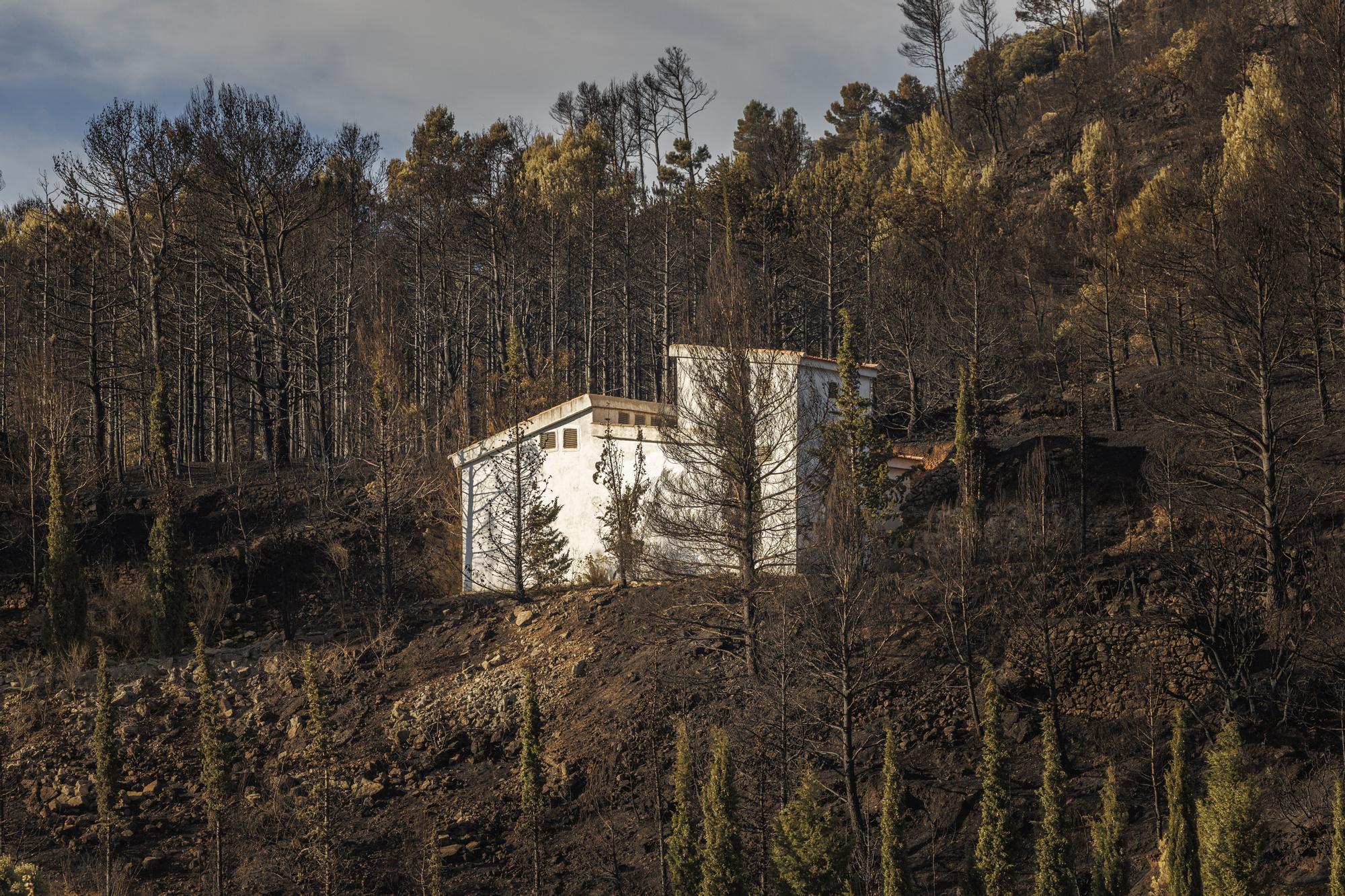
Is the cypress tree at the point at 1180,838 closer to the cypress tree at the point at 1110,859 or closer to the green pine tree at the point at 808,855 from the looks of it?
the cypress tree at the point at 1110,859

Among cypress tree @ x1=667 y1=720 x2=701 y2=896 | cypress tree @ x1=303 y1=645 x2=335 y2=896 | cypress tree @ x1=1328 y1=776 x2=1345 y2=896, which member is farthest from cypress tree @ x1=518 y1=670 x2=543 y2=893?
cypress tree @ x1=1328 y1=776 x2=1345 y2=896

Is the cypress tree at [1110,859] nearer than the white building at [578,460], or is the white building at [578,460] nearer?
the cypress tree at [1110,859]

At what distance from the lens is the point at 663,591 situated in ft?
78.8

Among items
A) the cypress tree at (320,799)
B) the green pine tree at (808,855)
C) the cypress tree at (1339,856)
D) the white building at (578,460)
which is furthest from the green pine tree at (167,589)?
the cypress tree at (1339,856)

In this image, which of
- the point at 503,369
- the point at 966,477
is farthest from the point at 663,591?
the point at 503,369

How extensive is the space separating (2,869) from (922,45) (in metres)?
75.7

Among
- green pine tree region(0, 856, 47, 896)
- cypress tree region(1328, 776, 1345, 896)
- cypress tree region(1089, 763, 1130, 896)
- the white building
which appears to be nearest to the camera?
cypress tree region(1328, 776, 1345, 896)

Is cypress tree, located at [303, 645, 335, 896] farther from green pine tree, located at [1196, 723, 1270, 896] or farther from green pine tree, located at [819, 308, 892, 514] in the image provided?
green pine tree, located at [1196, 723, 1270, 896]

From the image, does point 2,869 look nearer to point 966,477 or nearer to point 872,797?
point 872,797

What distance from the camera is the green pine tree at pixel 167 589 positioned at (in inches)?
969

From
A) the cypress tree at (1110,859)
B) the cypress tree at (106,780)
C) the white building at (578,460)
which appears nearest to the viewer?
the cypress tree at (1110,859)

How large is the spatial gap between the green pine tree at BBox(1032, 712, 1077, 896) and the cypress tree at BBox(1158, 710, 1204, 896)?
117 centimetres

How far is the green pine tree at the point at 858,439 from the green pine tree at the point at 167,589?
1437cm

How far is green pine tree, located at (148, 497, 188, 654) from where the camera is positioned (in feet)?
80.8
